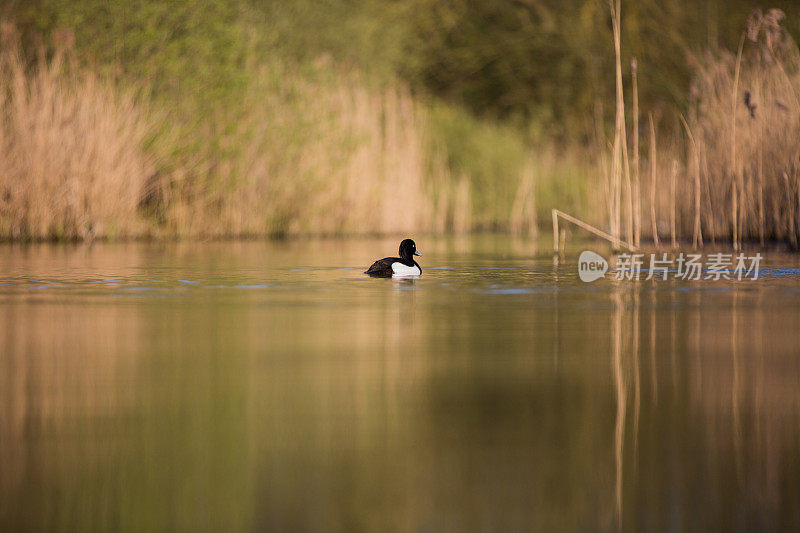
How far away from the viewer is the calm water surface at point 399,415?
2.80m

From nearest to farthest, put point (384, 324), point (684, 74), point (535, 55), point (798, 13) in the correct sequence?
point (384, 324) → point (798, 13) → point (684, 74) → point (535, 55)

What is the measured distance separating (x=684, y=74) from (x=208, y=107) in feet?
46.4

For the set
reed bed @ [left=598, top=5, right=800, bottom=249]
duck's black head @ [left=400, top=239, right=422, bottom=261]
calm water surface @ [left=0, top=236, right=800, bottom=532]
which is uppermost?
reed bed @ [left=598, top=5, right=800, bottom=249]

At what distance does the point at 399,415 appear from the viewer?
380 centimetres

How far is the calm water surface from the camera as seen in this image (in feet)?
9.18

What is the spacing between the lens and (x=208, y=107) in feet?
59.1

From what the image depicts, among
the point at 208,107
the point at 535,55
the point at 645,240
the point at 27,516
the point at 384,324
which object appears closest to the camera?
the point at 27,516

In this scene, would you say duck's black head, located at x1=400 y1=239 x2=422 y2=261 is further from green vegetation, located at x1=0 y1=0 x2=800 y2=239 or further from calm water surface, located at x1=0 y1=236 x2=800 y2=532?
green vegetation, located at x1=0 y1=0 x2=800 y2=239

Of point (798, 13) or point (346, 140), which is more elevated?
point (798, 13)

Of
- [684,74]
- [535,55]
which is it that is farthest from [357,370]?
[535,55]

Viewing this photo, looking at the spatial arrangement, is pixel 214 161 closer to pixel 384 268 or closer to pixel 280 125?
pixel 280 125

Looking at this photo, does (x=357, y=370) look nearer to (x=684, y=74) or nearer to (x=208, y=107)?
(x=208, y=107)

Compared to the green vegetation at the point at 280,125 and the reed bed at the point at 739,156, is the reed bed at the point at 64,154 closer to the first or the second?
the green vegetation at the point at 280,125

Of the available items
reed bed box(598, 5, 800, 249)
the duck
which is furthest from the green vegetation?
the duck
